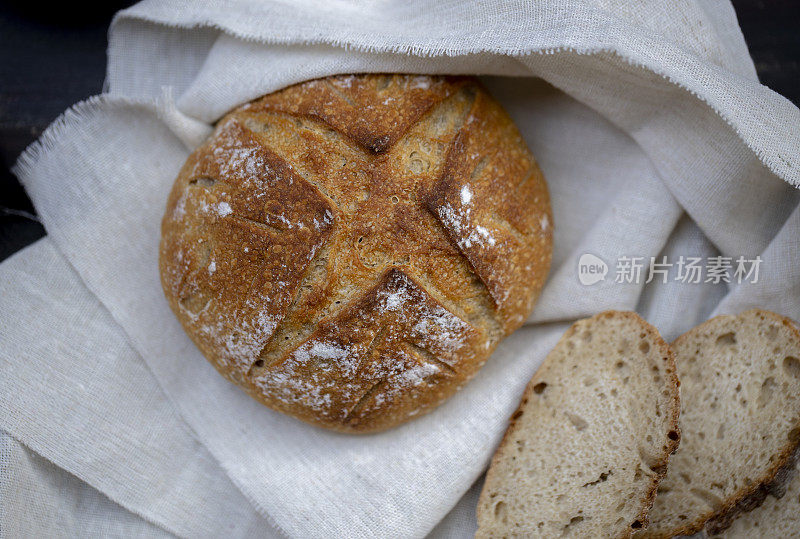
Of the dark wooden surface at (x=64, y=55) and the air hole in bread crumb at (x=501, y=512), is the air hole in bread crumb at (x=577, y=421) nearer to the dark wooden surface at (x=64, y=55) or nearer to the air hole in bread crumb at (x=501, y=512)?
the air hole in bread crumb at (x=501, y=512)

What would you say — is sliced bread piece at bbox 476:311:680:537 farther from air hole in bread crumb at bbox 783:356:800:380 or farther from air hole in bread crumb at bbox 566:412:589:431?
air hole in bread crumb at bbox 783:356:800:380

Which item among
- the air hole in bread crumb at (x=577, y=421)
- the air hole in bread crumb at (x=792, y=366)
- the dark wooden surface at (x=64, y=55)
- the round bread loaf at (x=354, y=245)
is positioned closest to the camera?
the round bread loaf at (x=354, y=245)

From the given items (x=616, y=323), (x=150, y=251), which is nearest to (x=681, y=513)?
(x=616, y=323)

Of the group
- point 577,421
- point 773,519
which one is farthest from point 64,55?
point 773,519

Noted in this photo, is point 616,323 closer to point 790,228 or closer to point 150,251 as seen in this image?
point 790,228

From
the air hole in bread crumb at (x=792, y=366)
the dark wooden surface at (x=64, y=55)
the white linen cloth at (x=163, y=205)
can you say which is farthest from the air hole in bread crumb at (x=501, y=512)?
the dark wooden surface at (x=64, y=55)

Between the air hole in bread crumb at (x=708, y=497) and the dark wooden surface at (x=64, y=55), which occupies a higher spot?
the dark wooden surface at (x=64, y=55)
